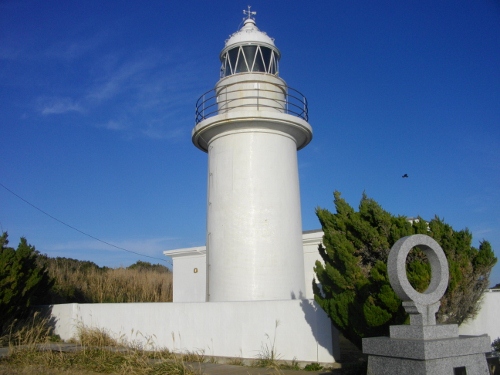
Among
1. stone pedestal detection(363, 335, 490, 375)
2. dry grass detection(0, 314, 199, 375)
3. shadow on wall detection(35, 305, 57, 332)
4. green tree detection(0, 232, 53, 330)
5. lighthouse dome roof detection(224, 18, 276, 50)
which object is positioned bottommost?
dry grass detection(0, 314, 199, 375)

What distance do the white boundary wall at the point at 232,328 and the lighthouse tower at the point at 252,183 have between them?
40.2 inches

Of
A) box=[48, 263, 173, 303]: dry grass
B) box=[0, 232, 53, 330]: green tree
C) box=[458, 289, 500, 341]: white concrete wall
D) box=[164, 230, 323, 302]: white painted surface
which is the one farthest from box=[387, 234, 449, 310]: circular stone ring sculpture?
box=[48, 263, 173, 303]: dry grass

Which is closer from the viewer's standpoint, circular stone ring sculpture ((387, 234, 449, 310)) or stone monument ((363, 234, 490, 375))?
stone monument ((363, 234, 490, 375))

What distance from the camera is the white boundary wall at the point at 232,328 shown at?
10.8 meters

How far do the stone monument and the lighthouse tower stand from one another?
21.0 ft

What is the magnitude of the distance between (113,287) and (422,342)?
749 inches

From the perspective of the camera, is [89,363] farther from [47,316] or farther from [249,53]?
[249,53]

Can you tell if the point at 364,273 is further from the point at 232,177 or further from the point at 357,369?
the point at 232,177

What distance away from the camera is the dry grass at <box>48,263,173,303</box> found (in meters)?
22.0

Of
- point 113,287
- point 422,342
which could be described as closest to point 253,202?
point 422,342

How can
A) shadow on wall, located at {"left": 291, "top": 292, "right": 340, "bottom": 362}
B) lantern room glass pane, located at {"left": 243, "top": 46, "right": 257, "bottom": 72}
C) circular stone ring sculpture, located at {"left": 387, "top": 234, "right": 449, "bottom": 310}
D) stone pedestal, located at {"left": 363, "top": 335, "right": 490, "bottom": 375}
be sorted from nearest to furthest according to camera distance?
1. stone pedestal, located at {"left": 363, "top": 335, "right": 490, "bottom": 375}
2. circular stone ring sculpture, located at {"left": 387, "top": 234, "right": 449, "bottom": 310}
3. shadow on wall, located at {"left": 291, "top": 292, "right": 340, "bottom": 362}
4. lantern room glass pane, located at {"left": 243, "top": 46, "right": 257, "bottom": 72}

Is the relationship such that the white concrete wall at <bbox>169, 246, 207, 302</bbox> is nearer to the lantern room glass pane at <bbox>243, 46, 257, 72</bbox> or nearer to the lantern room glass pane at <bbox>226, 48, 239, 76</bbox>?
the lantern room glass pane at <bbox>226, 48, 239, 76</bbox>

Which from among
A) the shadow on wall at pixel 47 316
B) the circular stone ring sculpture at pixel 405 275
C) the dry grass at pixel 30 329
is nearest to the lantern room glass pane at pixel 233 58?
the circular stone ring sculpture at pixel 405 275

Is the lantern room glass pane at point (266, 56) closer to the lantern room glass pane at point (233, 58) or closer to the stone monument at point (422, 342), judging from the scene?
the lantern room glass pane at point (233, 58)
